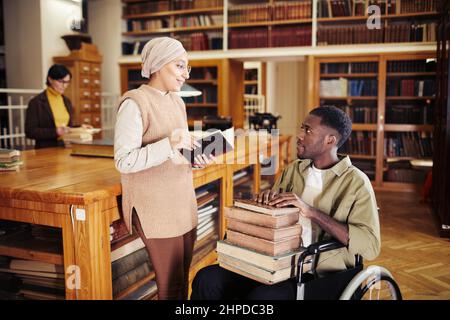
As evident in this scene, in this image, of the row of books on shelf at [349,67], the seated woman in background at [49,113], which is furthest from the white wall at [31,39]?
the row of books on shelf at [349,67]

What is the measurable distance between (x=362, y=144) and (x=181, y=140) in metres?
4.70

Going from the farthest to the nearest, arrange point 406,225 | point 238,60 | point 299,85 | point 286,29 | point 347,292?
point 299,85, point 238,60, point 286,29, point 406,225, point 347,292

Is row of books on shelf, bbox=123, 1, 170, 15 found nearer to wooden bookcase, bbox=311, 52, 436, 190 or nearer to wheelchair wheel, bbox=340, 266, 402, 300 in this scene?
wooden bookcase, bbox=311, 52, 436, 190

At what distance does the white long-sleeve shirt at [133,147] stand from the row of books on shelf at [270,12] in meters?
4.79

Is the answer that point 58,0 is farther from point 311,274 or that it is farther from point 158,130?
point 311,274

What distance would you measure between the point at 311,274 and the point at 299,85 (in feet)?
23.6

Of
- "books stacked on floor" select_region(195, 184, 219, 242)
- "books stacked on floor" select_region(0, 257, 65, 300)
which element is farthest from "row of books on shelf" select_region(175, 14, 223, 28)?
"books stacked on floor" select_region(0, 257, 65, 300)

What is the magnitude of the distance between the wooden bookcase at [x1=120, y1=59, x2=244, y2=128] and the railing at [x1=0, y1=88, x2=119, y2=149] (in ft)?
1.38

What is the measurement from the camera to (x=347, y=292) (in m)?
1.38

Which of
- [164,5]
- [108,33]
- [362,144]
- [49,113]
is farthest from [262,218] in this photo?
[108,33]

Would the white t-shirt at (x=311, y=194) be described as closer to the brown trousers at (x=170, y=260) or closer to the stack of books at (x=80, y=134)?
the brown trousers at (x=170, y=260)

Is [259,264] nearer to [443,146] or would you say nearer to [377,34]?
[443,146]

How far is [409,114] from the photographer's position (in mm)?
5660
